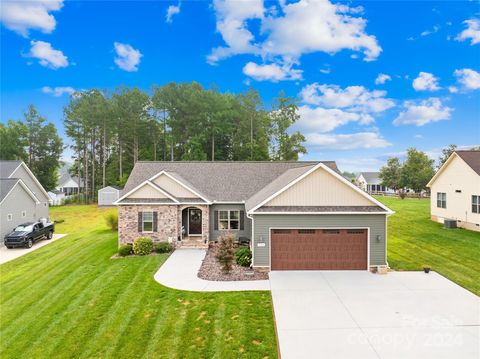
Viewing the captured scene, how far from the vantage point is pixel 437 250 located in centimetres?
1775

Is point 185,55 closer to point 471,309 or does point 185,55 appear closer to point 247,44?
point 247,44

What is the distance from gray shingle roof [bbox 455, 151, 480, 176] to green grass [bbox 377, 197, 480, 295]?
17.3 ft

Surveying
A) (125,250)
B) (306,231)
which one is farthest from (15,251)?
(306,231)

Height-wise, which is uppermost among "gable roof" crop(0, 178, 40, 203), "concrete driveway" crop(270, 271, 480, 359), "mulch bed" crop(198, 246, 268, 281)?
"gable roof" crop(0, 178, 40, 203)

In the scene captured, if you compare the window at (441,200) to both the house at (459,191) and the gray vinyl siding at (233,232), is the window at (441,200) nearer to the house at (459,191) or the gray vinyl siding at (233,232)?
the house at (459,191)

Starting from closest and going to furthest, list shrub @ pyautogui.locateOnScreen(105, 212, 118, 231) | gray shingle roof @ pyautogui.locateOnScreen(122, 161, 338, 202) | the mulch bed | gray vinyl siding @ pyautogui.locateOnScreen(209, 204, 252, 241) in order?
the mulch bed → gray vinyl siding @ pyautogui.locateOnScreen(209, 204, 252, 241) → gray shingle roof @ pyautogui.locateOnScreen(122, 161, 338, 202) → shrub @ pyautogui.locateOnScreen(105, 212, 118, 231)

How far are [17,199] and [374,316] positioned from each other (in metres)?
29.1

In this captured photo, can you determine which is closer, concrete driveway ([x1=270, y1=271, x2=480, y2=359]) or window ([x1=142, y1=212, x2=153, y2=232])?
concrete driveway ([x1=270, y1=271, x2=480, y2=359])

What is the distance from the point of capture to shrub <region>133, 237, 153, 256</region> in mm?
17266

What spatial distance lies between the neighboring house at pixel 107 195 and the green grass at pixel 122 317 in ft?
91.5

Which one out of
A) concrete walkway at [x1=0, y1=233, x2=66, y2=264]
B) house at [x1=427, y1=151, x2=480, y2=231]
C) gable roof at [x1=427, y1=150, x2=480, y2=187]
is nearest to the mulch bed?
concrete walkway at [x1=0, y1=233, x2=66, y2=264]

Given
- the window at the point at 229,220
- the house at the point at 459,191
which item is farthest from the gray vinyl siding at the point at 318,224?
the house at the point at 459,191

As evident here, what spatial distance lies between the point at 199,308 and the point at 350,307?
5529 mm

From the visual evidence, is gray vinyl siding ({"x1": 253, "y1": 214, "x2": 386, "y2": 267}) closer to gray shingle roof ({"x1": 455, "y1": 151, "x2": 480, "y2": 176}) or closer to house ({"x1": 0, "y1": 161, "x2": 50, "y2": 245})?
gray shingle roof ({"x1": 455, "y1": 151, "x2": 480, "y2": 176})
